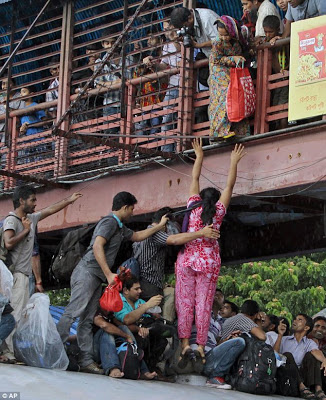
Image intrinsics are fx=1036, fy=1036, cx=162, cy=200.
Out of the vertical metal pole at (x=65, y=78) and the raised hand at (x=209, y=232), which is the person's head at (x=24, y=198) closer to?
the raised hand at (x=209, y=232)

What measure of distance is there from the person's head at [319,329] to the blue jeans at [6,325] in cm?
405

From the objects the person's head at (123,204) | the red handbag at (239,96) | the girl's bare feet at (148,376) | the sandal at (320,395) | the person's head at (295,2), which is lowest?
the sandal at (320,395)

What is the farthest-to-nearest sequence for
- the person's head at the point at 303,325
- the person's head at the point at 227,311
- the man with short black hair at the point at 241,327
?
the person's head at the point at 227,311, the person's head at the point at 303,325, the man with short black hair at the point at 241,327

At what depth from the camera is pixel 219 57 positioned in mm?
11000

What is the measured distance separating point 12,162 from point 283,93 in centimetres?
422

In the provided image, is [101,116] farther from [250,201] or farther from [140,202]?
[250,201]

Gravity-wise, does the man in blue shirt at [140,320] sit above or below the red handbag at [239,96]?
below

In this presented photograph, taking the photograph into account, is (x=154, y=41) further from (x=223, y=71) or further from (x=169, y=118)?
(x=223, y=71)

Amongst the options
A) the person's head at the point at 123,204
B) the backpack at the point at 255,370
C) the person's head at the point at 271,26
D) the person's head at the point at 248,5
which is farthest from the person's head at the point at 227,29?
the backpack at the point at 255,370

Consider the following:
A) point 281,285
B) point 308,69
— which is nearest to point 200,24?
point 308,69

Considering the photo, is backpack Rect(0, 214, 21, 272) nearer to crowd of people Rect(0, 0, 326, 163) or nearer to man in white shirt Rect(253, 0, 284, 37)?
crowd of people Rect(0, 0, 326, 163)

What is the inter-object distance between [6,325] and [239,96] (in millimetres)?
3484

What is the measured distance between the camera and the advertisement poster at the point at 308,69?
10.3 m

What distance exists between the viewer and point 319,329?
11969 mm
